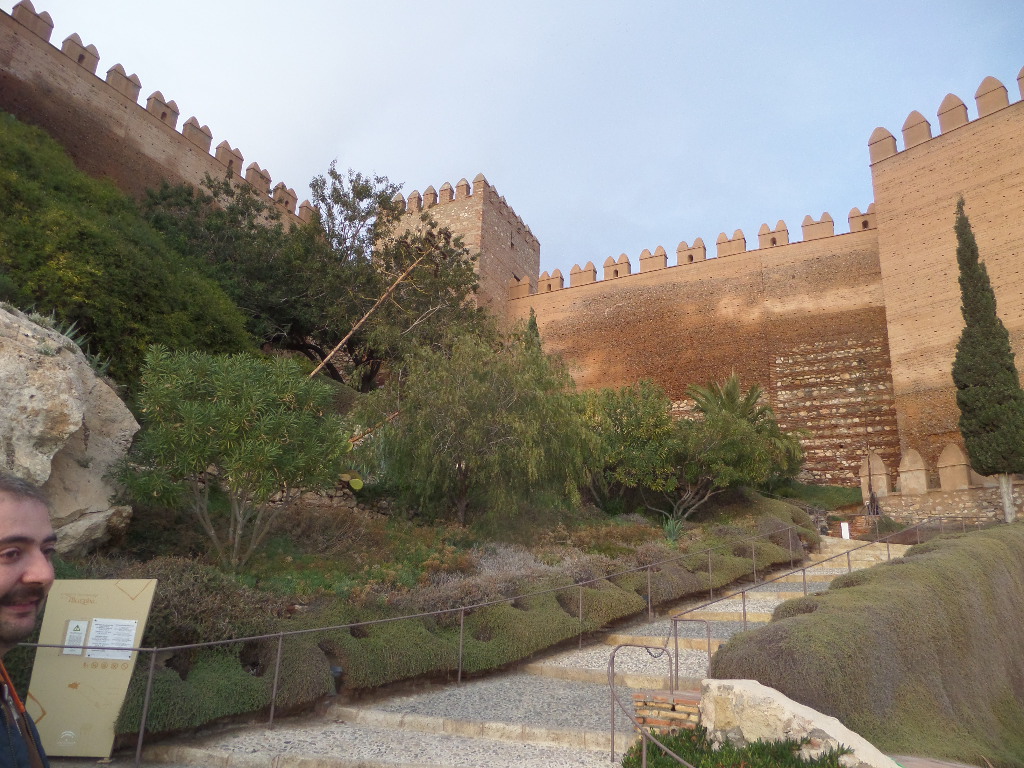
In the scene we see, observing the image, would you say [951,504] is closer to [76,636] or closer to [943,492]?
[943,492]

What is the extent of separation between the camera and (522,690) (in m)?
6.36

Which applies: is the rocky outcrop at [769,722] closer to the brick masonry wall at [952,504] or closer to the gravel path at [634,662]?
the gravel path at [634,662]

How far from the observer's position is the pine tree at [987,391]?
14.3 m

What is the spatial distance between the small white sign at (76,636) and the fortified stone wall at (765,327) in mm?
18526

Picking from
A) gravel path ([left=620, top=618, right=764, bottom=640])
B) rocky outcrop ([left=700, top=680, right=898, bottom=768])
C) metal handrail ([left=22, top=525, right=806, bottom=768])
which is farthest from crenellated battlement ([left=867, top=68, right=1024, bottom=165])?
rocky outcrop ([left=700, top=680, right=898, bottom=768])

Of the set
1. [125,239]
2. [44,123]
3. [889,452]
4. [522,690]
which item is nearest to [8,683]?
[522,690]

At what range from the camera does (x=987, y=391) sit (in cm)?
1461

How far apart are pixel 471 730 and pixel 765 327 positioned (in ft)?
64.1

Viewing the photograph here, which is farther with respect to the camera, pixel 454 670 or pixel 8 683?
pixel 454 670

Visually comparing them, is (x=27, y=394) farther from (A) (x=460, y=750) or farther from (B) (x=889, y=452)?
(B) (x=889, y=452)

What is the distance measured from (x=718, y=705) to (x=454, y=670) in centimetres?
306

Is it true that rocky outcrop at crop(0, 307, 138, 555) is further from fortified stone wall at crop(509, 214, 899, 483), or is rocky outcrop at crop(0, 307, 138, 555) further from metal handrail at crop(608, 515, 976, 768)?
fortified stone wall at crop(509, 214, 899, 483)

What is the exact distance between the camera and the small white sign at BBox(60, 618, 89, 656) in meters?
4.35

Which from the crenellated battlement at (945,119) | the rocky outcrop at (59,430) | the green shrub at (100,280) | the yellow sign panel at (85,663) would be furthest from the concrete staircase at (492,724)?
the crenellated battlement at (945,119)
